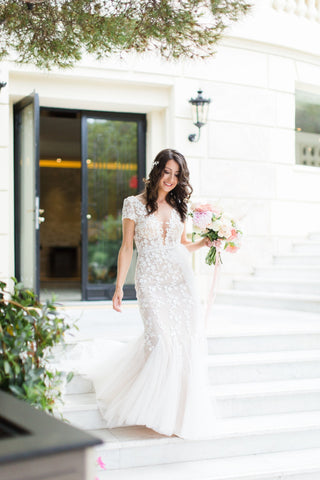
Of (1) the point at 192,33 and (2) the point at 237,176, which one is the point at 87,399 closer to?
(1) the point at 192,33

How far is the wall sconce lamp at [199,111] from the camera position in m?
7.29

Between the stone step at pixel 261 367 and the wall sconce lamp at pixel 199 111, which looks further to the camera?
the wall sconce lamp at pixel 199 111

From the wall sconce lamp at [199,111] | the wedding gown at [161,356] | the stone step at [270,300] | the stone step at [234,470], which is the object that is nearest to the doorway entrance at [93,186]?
the wall sconce lamp at [199,111]

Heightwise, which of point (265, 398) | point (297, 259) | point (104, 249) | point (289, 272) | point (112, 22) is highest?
point (112, 22)

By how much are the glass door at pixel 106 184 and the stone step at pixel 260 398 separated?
3.82 meters

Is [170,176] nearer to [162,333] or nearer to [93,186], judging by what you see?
[162,333]

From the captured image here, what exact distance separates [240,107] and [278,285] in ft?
8.22

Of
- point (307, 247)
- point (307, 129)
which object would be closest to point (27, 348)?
point (307, 247)

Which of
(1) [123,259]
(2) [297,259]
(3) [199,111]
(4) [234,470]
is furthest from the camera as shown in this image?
(2) [297,259]

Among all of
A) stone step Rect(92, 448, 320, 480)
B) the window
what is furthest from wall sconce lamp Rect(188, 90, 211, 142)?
stone step Rect(92, 448, 320, 480)

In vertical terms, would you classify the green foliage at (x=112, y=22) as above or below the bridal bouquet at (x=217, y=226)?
above

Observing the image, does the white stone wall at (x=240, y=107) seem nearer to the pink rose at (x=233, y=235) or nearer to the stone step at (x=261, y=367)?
the stone step at (x=261, y=367)

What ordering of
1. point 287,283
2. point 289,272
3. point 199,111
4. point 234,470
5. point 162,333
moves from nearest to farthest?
point 234,470 → point 162,333 → point 287,283 → point 199,111 → point 289,272

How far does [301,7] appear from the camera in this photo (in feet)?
26.6
